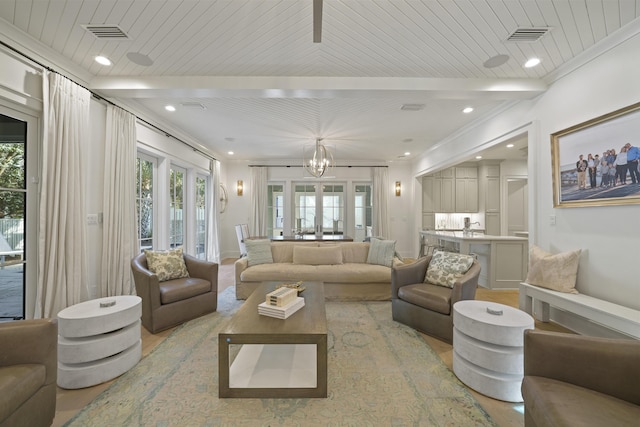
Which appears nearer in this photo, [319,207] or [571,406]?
[571,406]

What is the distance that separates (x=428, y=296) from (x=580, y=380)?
1.48 m

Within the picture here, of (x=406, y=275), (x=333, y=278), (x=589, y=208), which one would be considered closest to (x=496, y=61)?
(x=589, y=208)

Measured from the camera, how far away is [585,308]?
244 centimetres

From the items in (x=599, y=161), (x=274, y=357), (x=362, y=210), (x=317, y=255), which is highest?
(x=599, y=161)

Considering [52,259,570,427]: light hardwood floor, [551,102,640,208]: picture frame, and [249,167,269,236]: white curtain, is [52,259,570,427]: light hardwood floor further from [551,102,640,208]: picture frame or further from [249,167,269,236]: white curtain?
[249,167,269,236]: white curtain

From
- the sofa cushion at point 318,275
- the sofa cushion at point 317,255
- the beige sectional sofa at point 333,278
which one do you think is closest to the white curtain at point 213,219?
the beige sectional sofa at point 333,278

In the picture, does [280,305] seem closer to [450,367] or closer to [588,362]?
[450,367]

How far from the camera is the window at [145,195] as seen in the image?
4.32 m

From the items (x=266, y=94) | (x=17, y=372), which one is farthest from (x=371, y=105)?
(x=17, y=372)

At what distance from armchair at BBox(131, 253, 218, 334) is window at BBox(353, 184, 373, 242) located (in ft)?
17.1

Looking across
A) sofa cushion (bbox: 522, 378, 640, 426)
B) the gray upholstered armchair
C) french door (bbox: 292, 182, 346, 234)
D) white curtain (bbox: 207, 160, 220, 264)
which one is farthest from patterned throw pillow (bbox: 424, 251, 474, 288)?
white curtain (bbox: 207, 160, 220, 264)

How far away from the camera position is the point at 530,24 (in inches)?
89.7

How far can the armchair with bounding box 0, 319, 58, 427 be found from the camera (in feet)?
4.33

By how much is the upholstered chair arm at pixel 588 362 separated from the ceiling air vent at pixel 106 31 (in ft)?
12.7
